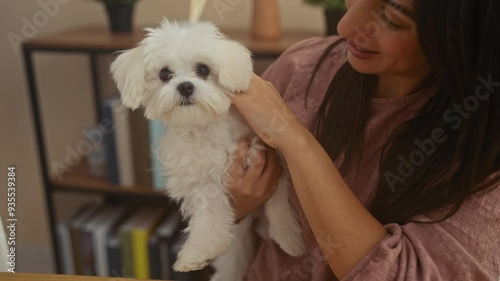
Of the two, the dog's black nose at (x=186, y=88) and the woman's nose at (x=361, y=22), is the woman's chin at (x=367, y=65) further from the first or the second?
the dog's black nose at (x=186, y=88)

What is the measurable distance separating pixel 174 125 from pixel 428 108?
48 cm

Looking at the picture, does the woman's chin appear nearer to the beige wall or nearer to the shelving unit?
the shelving unit

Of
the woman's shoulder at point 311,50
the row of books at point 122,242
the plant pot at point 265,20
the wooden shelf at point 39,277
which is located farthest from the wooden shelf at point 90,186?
the wooden shelf at point 39,277

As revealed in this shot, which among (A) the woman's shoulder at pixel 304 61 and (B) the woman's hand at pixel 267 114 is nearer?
Answer: (B) the woman's hand at pixel 267 114

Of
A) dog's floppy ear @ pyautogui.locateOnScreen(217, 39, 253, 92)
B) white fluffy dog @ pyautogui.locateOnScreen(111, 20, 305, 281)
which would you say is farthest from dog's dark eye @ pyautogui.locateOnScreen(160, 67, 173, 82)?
dog's floppy ear @ pyautogui.locateOnScreen(217, 39, 253, 92)

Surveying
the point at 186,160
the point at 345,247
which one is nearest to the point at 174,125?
the point at 186,160

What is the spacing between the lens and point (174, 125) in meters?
1.00

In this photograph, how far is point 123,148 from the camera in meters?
1.96

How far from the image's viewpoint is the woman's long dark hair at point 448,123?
2.45 feet

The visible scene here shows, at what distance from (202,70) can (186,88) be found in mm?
62

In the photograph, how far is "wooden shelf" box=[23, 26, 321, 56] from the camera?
1.68 meters

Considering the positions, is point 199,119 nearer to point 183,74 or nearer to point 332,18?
point 183,74

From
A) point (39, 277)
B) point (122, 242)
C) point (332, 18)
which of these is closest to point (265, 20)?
point (332, 18)

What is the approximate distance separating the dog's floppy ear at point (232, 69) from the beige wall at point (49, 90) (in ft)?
3.59
